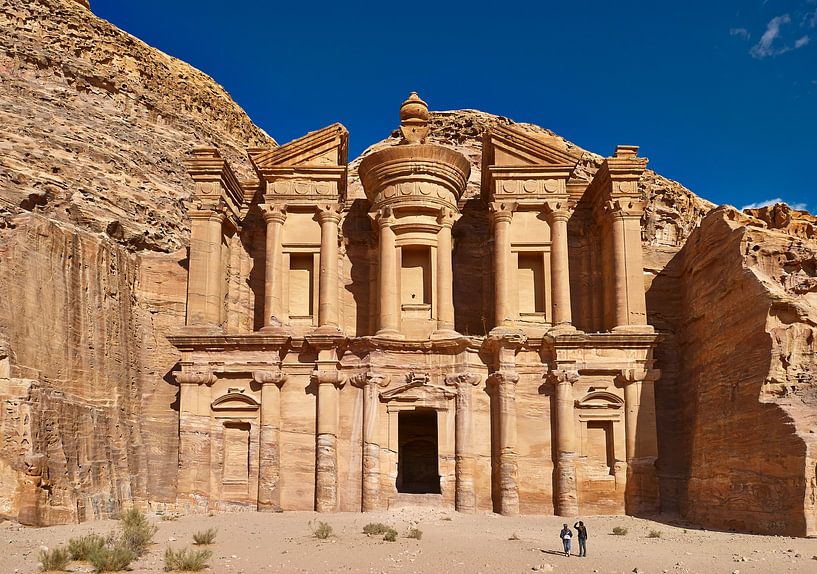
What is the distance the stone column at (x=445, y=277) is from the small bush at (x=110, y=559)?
38.8 feet

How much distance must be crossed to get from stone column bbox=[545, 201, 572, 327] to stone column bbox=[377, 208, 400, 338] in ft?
15.8

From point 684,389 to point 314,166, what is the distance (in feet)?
43.9

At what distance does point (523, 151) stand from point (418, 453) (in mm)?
11002

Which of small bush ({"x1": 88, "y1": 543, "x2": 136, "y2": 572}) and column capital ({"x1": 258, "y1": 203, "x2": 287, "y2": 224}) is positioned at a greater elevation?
column capital ({"x1": 258, "y1": 203, "x2": 287, "y2": 224})

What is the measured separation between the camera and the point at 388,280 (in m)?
23.4

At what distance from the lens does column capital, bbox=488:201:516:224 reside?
2392 centimetres

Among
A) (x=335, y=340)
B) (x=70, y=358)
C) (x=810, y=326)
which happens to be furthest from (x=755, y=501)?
(x=70, y=358)

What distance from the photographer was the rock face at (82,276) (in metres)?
17.4

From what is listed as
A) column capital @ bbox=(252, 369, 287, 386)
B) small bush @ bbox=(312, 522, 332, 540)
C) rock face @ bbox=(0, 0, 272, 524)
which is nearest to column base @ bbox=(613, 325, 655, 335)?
column capital @ bbox=(252, 369, 287, 386)

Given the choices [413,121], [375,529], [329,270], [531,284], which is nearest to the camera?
[375,529]

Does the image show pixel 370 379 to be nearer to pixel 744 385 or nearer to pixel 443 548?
pixel 443 548

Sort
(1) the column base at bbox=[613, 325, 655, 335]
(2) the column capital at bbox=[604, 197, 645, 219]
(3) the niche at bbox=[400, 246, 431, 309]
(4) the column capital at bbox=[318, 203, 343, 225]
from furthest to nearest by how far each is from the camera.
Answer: (3) the niche at bbox=[400, 246, 431, 309] < (4) the column capital at bbox=[318, 203, 343, 225] < (2) the column capital at bbox=[604, 197, 645, 219] < (1) the column base at bbox=[613, 325, 655, 335]

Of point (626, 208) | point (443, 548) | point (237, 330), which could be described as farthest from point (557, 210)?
point (443, 548)

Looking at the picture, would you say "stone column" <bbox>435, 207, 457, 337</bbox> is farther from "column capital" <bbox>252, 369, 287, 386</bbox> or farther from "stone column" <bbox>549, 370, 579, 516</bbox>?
"column capital" <bbox>252, 369, 287, 386</bbox>
